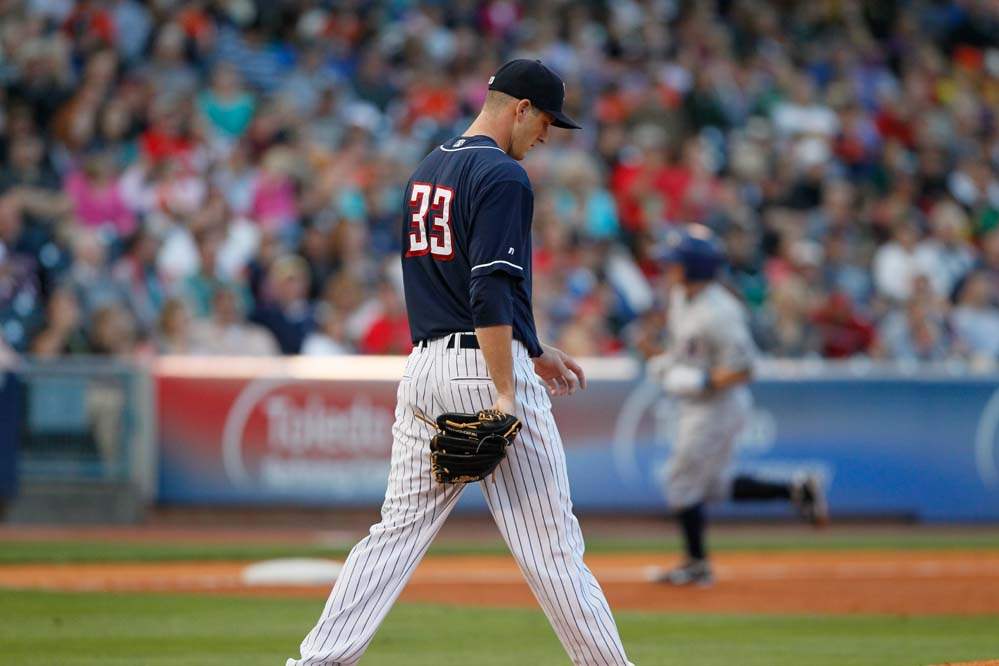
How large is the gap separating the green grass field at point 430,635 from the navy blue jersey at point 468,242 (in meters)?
2.29

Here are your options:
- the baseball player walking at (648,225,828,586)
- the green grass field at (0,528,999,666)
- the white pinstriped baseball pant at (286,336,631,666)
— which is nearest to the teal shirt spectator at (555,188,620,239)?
the baseball player walking at (648,225,828,586)

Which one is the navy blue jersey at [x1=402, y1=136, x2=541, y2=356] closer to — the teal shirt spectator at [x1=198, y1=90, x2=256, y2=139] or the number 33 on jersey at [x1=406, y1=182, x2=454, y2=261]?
the number 33 on jersey at [x1=406, y1=182, x2=454, y2=261]

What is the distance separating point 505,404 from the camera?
16.0ft

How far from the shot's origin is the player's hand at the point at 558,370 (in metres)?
5.41

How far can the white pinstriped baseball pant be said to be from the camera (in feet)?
16.4

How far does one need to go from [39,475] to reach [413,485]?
8.99 m

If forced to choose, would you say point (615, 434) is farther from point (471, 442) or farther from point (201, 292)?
point (471, 442)

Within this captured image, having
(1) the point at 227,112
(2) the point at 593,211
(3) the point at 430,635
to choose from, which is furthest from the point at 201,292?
(3) the point at 430,635

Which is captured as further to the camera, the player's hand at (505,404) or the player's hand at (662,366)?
the player's hand at (662,366)

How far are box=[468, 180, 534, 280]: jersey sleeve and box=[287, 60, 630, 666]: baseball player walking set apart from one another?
0.01 metres

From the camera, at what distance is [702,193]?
17391 mm

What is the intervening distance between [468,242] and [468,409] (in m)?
0.55

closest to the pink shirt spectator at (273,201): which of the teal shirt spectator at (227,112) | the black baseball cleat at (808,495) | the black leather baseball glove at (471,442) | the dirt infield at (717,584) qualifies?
the teal shirt spectator at (227,112)

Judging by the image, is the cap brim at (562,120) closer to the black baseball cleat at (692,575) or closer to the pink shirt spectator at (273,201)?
the black baseball cleat at (692,575)
